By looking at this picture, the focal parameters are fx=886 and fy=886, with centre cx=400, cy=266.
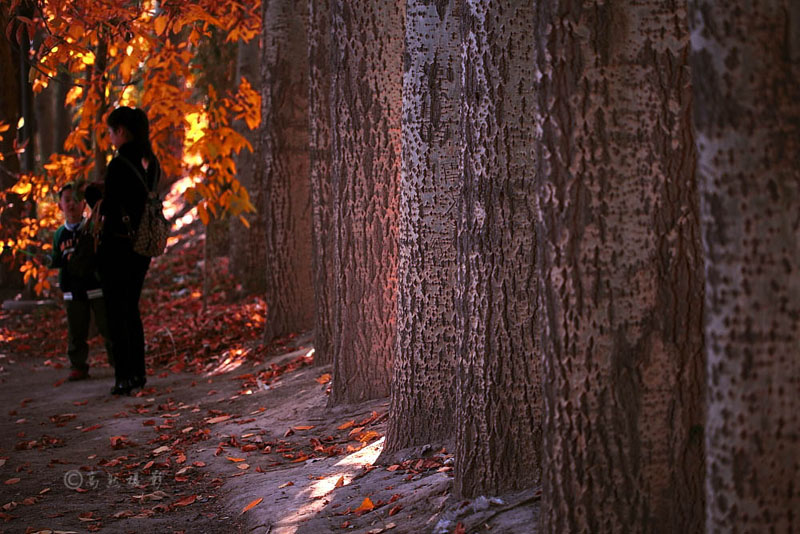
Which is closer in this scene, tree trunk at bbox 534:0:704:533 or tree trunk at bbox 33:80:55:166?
tree trunk at bbox 534:0:704:533

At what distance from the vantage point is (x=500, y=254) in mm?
4016

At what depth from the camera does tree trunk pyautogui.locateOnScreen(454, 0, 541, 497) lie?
3.99 meters

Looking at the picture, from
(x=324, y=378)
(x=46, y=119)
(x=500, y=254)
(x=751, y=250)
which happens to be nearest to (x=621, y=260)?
(x=751, y=250)

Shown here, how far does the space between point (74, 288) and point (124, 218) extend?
1609 millimetres

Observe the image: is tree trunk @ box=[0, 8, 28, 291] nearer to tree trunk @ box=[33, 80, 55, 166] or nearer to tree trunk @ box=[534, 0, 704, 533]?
tree trunk @ box=[33, 80, 55, 166]

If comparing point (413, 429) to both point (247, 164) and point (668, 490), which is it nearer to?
point (668, 490)

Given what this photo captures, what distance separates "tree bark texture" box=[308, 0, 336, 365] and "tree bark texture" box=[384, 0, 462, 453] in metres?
2.85

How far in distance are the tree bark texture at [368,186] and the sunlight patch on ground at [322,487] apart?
1.02 m

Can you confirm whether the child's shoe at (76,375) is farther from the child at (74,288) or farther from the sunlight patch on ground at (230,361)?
the sunlight patch on ground at (230,361)

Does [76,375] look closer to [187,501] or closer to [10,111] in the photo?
[187,501]

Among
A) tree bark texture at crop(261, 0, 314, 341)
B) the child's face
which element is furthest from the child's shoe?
tree bark texture at crop(261, 0, 314, 341)

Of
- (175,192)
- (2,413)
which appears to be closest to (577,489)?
(2,413)

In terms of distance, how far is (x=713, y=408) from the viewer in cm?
262

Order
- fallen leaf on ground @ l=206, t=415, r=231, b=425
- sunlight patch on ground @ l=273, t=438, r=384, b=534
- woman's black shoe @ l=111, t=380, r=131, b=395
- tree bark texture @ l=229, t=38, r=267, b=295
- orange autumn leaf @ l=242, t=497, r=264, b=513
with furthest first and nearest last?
1. tree bark texture @ l=229, t=38, r=267, b=295
2. woman's black shoe @ l=111, t=380, r=131, b=395
3. fallen leaf on ground @ l=206, t=415, r=231, b=425
4. orange autumn leaf @ l=242, t=497, r=264, b=513
5. sunlight patch on ground @ l=273, t=438, r=384, b=534
